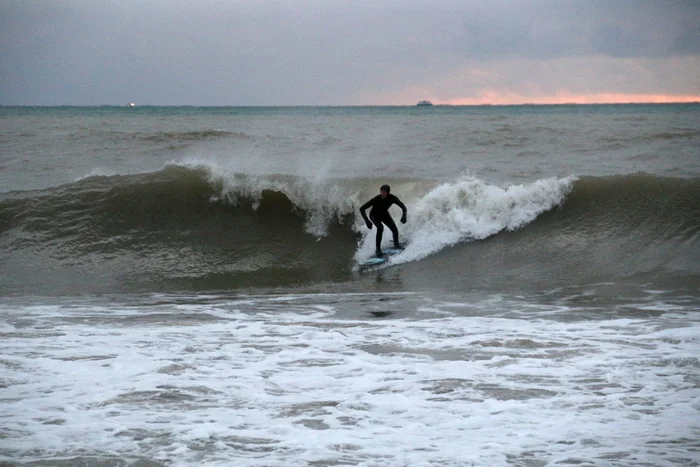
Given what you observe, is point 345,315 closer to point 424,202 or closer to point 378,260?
point 378,260

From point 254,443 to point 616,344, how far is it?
446 centimetres

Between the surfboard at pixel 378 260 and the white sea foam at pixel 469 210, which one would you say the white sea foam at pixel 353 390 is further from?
the white sea foam at pixel 469 210

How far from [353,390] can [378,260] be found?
7.54 m

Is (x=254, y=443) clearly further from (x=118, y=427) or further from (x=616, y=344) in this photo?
(x=616, y=344)

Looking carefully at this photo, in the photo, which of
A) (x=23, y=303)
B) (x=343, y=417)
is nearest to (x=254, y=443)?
(x=343, y=417)

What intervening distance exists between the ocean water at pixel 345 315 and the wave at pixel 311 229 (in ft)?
0.21

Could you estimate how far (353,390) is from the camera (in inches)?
244

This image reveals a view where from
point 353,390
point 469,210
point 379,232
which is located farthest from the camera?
point 469,210

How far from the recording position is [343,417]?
18.2 feet

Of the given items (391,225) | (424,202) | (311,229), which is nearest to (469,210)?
(424,202)

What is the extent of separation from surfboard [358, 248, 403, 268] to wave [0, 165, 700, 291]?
9.3 inches

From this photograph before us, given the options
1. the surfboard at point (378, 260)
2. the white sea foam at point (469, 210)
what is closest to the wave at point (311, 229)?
the white sea foam at point (469, 210)

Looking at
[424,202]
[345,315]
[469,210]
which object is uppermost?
[424,202]

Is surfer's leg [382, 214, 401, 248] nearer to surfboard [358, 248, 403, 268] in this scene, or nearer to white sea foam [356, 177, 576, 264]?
surfboard [358, 248, 403, 268]
